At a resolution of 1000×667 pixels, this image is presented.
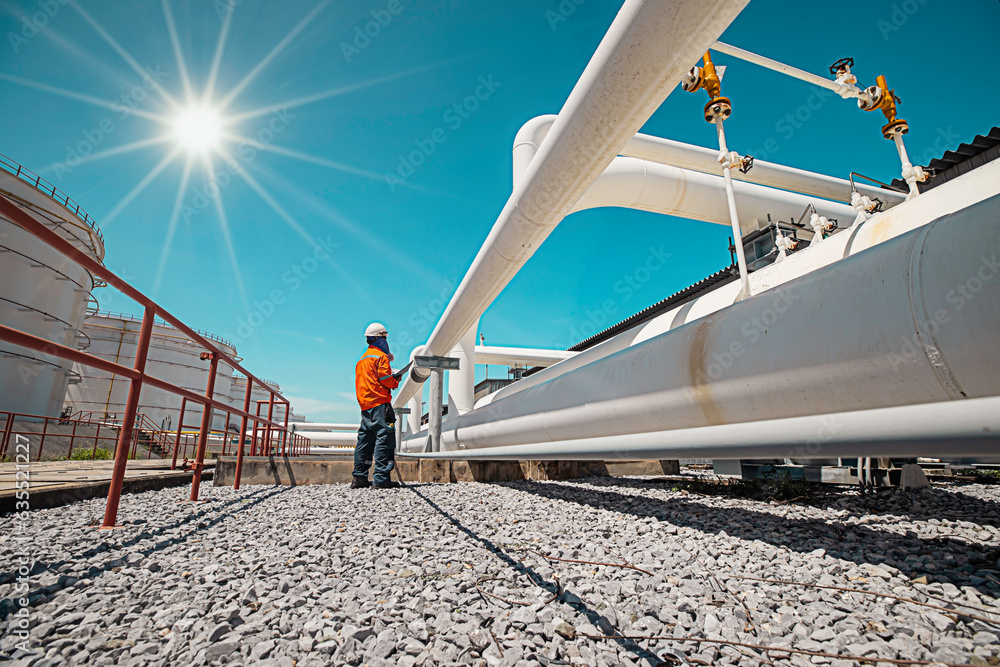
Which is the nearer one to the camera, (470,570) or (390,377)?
(470,570)

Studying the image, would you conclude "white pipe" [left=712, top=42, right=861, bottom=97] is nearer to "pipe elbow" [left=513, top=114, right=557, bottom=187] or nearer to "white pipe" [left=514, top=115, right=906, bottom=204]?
"white pipe" [left=514, top=115, right=906, bottom=204]

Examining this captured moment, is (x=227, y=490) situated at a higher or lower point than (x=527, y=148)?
lower

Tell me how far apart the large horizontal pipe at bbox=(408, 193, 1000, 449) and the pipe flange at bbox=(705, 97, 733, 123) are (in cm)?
171

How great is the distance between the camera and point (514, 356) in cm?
824

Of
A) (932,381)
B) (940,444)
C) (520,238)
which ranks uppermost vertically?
(520,238)

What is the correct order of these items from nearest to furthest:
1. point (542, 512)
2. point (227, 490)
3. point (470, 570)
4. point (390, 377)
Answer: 1. point (470, 570)
2. point (542, 512)
3. point (227, 490)
4. point (390, 377)

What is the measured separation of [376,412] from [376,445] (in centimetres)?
33

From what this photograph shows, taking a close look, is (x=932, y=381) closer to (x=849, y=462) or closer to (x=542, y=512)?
(x=542, y=512)

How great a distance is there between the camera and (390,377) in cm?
438

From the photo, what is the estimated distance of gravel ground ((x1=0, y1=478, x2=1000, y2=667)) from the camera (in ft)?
3.38

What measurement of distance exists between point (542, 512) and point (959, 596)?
1802mm

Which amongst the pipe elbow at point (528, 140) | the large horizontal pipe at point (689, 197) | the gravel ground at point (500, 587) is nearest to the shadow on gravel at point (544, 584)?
the gravel ground at point (500, 587)

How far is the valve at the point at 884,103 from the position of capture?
350 centimetres

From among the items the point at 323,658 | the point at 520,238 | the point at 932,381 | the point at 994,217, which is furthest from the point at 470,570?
the point at 520,238
